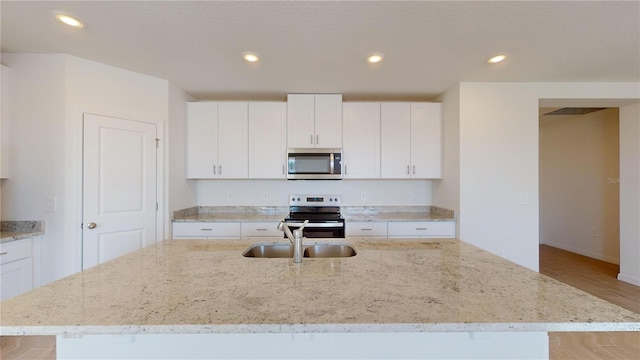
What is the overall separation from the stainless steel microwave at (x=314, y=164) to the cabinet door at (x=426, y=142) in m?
0.94

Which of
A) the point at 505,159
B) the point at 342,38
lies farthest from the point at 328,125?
the point at 505,159

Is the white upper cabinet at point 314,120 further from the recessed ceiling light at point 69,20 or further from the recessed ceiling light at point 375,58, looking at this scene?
the recessed ceiling light at point 69,20

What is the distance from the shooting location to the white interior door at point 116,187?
2.40 metres

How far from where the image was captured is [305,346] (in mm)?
1044

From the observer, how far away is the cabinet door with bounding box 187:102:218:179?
3.26 meters

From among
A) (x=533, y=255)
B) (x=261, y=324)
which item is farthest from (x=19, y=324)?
(x=533, y=255)

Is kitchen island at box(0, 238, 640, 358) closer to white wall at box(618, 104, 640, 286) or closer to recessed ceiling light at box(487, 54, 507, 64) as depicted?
recessed ceiling light at box(487, 54, 507, 64)

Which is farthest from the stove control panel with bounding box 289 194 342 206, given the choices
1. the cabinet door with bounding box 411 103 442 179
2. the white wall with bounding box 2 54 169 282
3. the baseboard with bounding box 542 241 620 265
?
the baseboard with bounding box 542 241 620 265

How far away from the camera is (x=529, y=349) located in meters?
1.06

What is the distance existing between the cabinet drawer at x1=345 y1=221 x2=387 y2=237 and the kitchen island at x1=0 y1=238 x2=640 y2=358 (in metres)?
1.67

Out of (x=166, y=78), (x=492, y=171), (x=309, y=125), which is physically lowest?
(x=492, y=171)

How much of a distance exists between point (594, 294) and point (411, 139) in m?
2.72

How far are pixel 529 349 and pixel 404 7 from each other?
1.86 meters

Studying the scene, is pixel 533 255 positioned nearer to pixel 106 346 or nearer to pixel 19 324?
pixel 106 346
